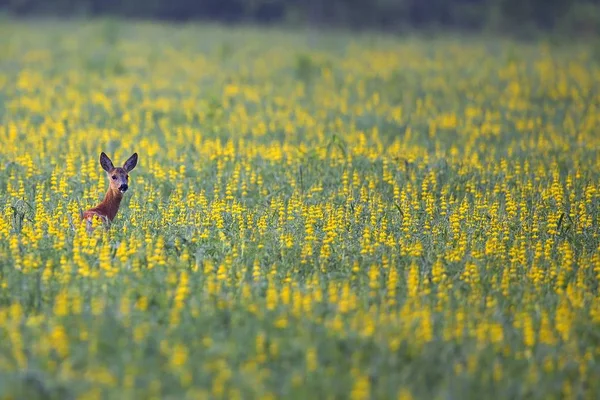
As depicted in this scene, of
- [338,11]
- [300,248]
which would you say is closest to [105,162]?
[300,248]

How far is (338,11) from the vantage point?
46312mm

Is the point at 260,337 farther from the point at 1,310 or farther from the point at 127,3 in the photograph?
the point at 127,3

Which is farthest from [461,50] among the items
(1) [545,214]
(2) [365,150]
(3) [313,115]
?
(1) [545,214]

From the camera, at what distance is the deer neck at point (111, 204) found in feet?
27.1

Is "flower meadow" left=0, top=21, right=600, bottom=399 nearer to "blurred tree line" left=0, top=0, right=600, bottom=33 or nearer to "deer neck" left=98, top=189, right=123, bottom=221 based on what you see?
"deer neck" left=98, top=189, right=123, bottom=221

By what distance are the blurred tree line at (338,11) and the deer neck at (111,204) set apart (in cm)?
3418

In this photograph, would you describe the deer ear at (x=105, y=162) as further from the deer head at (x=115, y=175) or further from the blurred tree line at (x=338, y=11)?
the blurred tree line at (x=338, y=11)

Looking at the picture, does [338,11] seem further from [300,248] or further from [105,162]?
[300,248]

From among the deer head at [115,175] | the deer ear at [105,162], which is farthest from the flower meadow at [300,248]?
the deer ear at [105,162]

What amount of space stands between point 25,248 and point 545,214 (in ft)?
15.5

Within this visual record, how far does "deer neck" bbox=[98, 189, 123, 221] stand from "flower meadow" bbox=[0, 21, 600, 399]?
0.45ft

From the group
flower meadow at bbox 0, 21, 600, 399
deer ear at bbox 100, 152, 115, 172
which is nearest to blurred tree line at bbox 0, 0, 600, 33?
flower meadow at bbox 0, 21, 600, 399

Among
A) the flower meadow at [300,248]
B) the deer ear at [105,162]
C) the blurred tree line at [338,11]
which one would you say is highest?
the blurred tree line at [338,11]

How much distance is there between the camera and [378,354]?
5.69m
